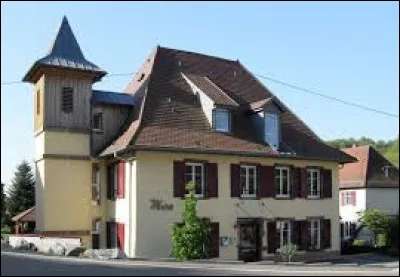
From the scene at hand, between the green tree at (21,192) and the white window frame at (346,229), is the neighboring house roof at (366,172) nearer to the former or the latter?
the white window frame at (346,229)

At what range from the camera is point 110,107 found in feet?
103

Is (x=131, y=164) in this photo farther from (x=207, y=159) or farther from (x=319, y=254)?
(x=319, y=254)

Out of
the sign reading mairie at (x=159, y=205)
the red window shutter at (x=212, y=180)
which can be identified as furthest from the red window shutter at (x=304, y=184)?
the sign reading mairie at (x=159, y=205)

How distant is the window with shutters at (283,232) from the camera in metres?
31.8

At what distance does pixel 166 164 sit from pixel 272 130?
21.5ft

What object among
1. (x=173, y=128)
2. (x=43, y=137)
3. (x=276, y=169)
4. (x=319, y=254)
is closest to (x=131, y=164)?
(x=173, y=128)

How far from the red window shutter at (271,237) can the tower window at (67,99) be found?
453 inches

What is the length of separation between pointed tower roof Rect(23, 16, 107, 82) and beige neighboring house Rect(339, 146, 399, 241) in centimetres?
1329

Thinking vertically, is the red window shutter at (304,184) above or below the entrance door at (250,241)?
above

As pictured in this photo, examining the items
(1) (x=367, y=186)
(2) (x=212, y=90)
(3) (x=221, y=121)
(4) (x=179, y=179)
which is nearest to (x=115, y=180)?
(4) (x=179, y=179)

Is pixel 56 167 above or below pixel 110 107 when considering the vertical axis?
below

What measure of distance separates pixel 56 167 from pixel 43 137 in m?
1.60

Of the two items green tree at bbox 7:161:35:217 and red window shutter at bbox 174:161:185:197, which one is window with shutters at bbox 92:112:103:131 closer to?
red window shutter at bbox 174:161:185:197

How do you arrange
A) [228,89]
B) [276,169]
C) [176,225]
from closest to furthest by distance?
[176,225]
[276,169]
[228,89]
